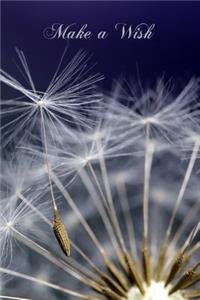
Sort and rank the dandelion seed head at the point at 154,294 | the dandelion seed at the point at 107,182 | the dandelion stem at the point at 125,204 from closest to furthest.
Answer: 1. the dandelion seed head at the point at 154,294
2. the dandelion seed at the point at 107,182
3. the dandelion stem at the point at 125,204

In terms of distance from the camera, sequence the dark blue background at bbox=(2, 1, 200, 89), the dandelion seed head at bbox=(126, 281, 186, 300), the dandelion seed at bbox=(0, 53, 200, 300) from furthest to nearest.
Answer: the dark blue background at bbox=(2, 1, 200, 89) < the dandelion seed at bbox=(0, 53, 200, 300) < the dandelion seed head at bbox=(126, 281, 186, 300)

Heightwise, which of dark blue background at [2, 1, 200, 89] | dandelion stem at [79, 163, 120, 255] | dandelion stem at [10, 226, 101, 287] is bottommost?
dandelion stem at [10, 226, 101, 287]

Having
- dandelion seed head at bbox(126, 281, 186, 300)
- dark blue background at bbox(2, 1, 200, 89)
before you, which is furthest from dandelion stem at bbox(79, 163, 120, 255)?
dark blue background at bbox(2, 1, 200, 89)

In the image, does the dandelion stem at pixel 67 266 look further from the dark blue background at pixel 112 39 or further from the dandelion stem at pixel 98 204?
the dark blue background at pixel 112 39

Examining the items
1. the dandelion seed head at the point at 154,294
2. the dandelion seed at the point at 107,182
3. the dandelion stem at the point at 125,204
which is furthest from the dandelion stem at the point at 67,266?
the dandelion stem at the point at 125,204

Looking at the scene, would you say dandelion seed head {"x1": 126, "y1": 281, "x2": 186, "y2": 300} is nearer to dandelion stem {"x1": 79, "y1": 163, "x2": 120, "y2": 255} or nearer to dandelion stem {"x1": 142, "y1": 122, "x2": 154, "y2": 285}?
dandelion stem {"x1": 142, "y1": 122, "x2": 154, "y2": 285}

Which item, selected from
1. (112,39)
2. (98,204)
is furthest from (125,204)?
(112,39)

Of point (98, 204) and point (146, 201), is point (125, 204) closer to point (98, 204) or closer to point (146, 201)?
point (98, 204)

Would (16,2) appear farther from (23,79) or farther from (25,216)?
(25,216)
